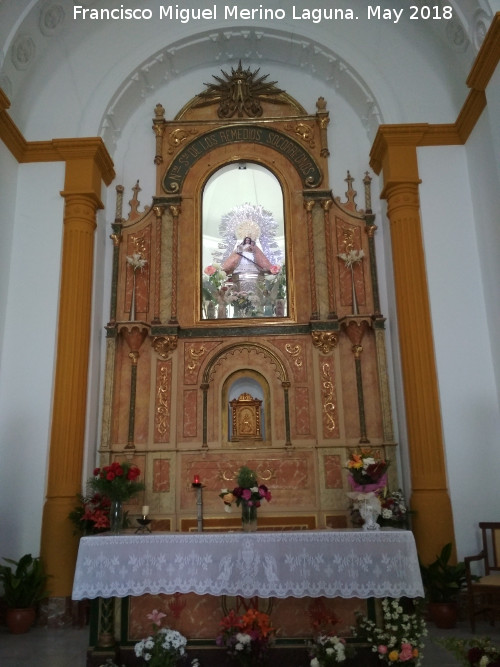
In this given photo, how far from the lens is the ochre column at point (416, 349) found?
679cm

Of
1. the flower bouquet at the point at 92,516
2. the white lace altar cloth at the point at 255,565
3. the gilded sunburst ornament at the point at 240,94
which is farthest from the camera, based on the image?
the gilded sunburst ornament at the point at 240,94

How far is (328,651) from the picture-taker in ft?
13.9

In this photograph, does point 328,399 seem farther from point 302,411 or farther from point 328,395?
point 302,411

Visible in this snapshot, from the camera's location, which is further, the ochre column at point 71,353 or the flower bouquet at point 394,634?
the ochre column at point 71,353

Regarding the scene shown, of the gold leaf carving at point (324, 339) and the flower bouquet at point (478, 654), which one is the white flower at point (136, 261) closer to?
the gold leaf carving at point (324, 339)

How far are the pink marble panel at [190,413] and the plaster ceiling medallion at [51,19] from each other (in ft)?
17.5

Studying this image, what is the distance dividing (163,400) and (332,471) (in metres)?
2.42

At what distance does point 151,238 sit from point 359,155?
3358mm

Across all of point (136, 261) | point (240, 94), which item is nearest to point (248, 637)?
point (136, 261)

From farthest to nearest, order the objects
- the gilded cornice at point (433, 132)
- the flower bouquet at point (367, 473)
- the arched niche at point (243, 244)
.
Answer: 1. the arched niche at point (243, 244)
2. the gilded cornice at point (433, 132)
3. the flower bouquet at point (367, 473)

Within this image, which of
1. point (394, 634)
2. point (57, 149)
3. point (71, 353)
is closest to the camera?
point (394, 634)

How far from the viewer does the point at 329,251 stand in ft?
27.9

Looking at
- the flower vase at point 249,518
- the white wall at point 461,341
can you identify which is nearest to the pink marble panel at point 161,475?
the flower vase at point 249,518

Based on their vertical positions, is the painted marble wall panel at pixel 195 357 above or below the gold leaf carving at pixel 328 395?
above
